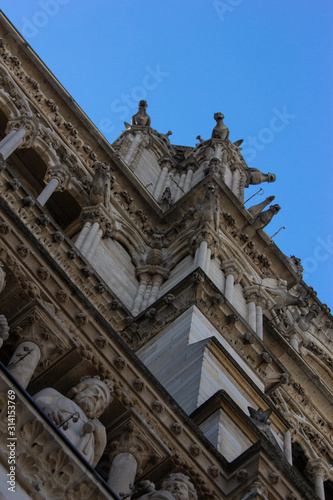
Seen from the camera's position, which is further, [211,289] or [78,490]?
[211,289]

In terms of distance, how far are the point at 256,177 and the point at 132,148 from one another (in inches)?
162

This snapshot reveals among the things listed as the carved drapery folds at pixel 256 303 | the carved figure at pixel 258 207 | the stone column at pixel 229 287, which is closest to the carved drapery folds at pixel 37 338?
the stone column at pixel 229 287

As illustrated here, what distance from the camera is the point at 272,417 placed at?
Result: 14.9 meters

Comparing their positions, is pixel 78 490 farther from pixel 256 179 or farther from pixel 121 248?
pixel 256 179

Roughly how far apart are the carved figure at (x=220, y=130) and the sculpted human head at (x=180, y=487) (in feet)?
80.5

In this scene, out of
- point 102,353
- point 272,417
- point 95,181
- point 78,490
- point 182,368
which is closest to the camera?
point 78,490

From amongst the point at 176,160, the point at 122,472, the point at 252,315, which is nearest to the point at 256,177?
the point at 176,160

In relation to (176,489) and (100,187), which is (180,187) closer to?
(100,187)

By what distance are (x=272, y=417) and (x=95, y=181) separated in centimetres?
762

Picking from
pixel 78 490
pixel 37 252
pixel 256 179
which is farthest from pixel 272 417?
pixel 256 179

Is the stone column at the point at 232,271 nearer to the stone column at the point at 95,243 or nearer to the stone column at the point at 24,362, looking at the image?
the stone column at the point at 95,243

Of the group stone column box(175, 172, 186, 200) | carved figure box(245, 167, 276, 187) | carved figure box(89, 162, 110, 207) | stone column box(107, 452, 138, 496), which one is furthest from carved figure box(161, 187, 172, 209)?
stone column box(107, 452, 138, 496)

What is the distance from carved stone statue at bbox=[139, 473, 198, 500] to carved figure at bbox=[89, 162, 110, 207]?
38.5ft

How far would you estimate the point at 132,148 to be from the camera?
31.3 metres
